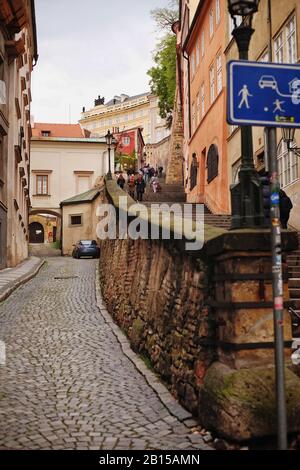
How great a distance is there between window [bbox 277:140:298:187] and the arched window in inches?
275

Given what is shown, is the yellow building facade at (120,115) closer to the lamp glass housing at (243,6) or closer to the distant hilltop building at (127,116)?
the distant hilltop building at (127,116)

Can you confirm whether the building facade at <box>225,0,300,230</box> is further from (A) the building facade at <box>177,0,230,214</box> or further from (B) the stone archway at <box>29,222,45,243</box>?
(B) the stone archway at <box>29,222,45,243</box>

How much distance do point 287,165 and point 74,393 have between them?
1015 centimetres

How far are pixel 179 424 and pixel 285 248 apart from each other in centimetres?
196

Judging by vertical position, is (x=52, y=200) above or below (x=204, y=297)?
above

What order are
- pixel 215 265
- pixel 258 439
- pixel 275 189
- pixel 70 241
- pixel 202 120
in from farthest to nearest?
pixel 70 241 → pixel 202 120 → pixel 215 265 → pixel 258 439 → pixel 275 189

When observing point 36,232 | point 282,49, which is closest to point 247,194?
point 282,49

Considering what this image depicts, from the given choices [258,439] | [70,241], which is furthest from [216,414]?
[70,241]

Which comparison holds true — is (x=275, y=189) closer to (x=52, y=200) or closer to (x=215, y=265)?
(x=215, y=265)

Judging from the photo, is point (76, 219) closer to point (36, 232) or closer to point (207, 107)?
point (207, 107)

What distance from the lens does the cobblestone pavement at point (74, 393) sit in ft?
15.1

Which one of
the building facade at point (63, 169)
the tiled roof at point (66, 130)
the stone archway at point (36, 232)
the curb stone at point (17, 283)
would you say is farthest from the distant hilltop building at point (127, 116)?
the curb stone at point (17, 283)

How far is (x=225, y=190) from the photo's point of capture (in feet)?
67.3

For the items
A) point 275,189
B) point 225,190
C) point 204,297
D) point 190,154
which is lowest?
point 204,297
